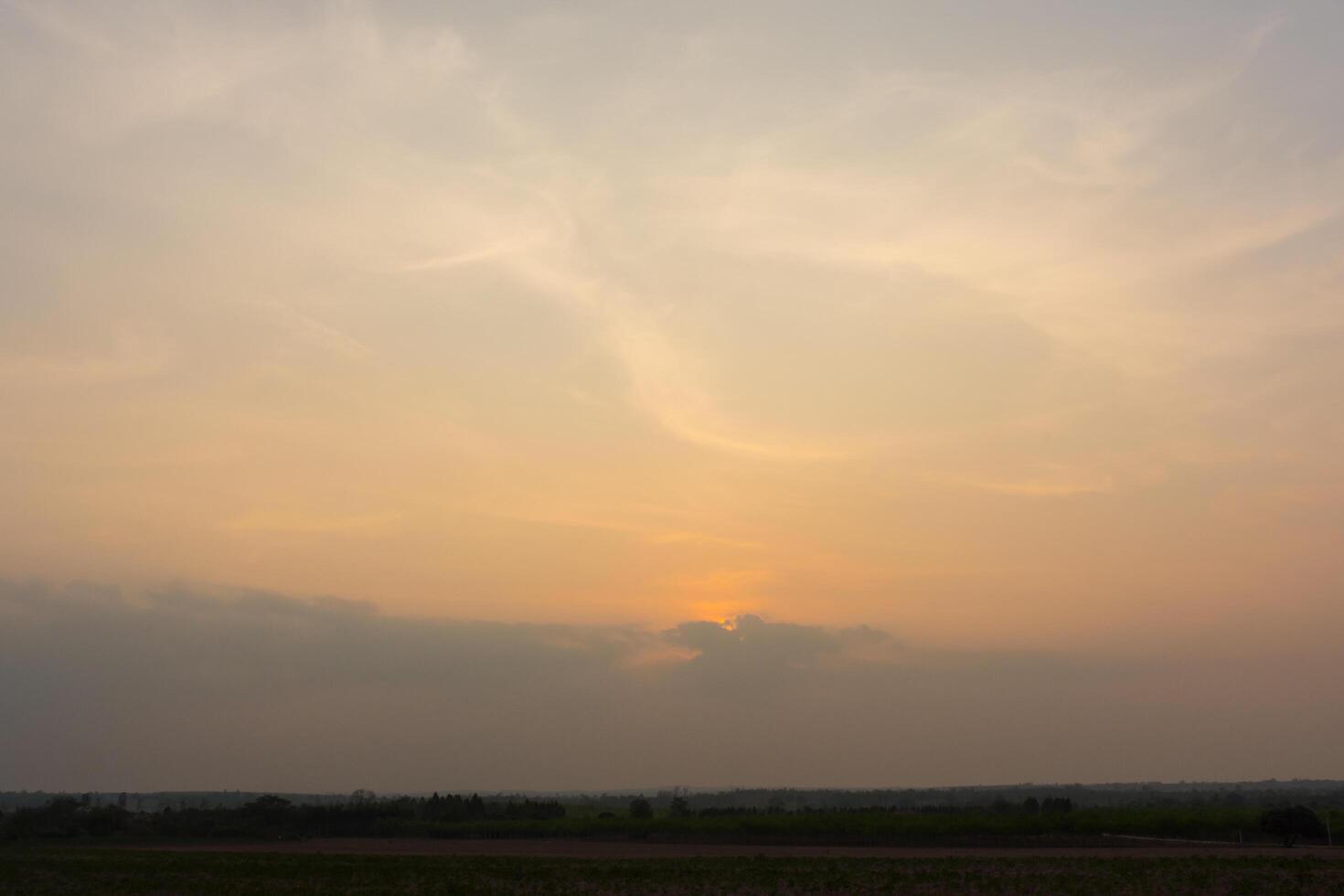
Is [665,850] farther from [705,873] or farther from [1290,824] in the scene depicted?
[1290,824]

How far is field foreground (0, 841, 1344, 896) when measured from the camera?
5022 centimetres

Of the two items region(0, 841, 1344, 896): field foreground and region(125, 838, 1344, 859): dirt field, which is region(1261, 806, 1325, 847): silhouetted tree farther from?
region(0, 841, 1344, 896): field foreground

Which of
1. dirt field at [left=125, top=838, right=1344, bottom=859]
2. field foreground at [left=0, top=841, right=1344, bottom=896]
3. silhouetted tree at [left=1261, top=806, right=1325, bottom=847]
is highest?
silhouetted tree at [left=1261, top=806, right=1325, bottom=847]

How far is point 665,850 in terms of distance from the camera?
8581 cm

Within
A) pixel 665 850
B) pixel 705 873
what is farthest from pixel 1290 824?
pixel 665 850

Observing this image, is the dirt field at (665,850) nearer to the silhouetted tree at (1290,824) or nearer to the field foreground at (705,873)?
the field foreground at (705,873)

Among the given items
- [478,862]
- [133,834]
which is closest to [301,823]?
[133,834]

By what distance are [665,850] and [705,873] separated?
93.5 feet

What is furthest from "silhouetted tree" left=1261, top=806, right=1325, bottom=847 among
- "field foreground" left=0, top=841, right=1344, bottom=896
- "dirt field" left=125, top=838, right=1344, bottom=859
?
"field foreground" left=0, top=841, right=1344, bottom=896

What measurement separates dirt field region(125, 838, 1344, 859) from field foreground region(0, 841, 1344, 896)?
531 millimetres

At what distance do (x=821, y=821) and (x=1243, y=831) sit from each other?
34.0 metres

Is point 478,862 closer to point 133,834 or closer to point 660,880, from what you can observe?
point 660,880

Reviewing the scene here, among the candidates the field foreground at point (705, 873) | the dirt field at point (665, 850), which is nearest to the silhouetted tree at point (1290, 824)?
the dirt field at point (665, 850)

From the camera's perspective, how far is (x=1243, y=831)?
8562 centimetres
